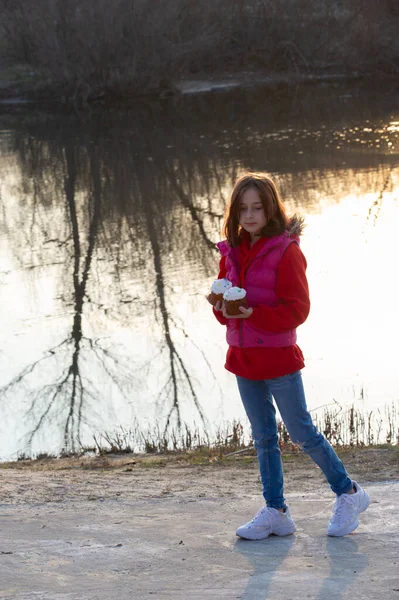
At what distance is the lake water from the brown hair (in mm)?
4218

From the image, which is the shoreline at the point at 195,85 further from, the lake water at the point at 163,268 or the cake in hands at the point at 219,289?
the cake in hands at the point at 219,289

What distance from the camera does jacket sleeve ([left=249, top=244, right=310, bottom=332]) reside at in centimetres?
385

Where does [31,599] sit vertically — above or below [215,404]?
above

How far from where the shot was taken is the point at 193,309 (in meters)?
11.5

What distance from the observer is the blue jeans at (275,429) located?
3943 millimetres

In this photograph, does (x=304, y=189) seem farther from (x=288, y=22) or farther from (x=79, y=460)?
(x=288, y=22)

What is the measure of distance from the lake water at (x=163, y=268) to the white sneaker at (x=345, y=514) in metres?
3.94

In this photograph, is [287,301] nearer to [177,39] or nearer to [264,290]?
[264,290]

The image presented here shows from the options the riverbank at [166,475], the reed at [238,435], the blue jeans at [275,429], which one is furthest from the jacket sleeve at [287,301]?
the reed at [238,435]

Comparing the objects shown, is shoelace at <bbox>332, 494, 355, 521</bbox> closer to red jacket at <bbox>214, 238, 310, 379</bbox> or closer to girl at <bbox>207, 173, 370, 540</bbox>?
girl at <bbox>207, 173, 370, 540</bbox>

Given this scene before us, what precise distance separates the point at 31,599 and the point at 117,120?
29.3 meters

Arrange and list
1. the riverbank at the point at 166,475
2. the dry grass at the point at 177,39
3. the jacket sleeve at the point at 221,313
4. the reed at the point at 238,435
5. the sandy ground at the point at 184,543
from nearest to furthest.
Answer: the sandy ground at the point at 184,543, the jacket sleeve at the point at 221,313, the riverbank at the point at 166,475, the reed at the point at 238,435, the dry grass at the point at 177,39

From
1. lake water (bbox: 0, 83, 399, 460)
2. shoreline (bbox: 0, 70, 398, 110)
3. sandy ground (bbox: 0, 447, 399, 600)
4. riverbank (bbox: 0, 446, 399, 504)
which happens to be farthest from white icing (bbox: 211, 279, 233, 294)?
shoreline (bbox: 0, 70, 398, 110)

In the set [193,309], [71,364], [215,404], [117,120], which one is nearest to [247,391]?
[215,404]
